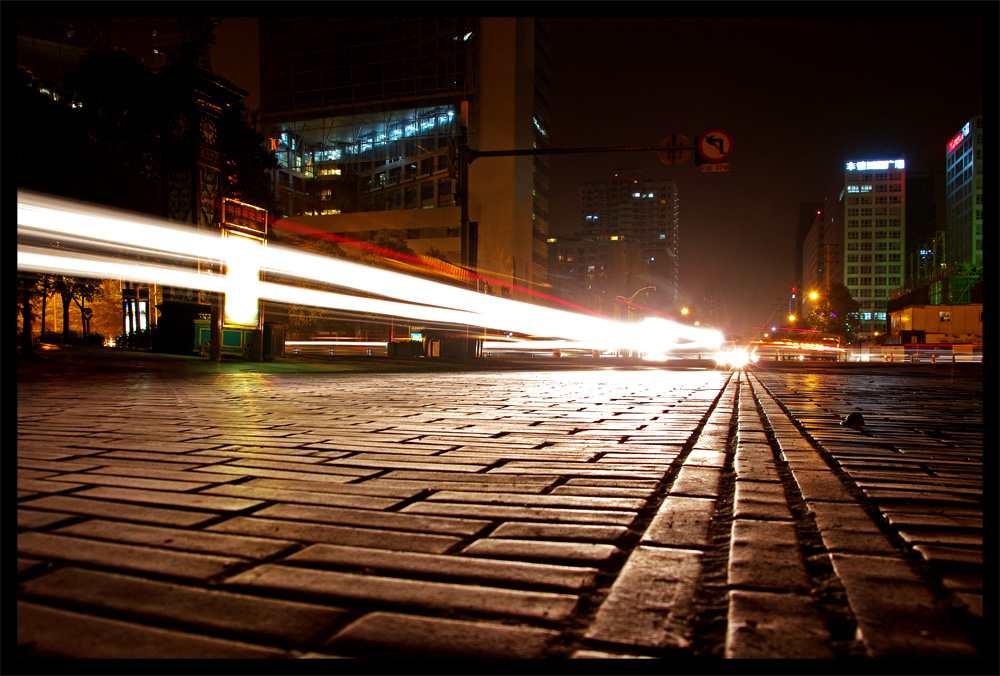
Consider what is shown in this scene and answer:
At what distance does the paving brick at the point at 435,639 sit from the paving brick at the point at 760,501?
1.29 meters

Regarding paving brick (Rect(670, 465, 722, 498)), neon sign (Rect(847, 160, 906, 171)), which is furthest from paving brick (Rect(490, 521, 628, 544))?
neon sign (Rect(847, 160, 906, 171))

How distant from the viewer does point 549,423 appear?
5.28 metres

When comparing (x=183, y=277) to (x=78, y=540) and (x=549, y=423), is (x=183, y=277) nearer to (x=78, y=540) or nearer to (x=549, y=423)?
(x=549, y=423)

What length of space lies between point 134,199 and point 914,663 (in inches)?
1123

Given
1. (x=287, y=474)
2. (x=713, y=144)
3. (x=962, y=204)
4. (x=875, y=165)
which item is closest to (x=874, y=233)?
(x=875, y=165)

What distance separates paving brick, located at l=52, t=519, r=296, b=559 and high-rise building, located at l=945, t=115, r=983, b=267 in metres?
120

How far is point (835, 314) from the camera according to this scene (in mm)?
109875

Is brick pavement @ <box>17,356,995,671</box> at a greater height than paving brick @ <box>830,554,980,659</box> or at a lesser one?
lesser

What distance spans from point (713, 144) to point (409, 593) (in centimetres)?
1407

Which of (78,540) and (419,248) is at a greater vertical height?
(419,248)

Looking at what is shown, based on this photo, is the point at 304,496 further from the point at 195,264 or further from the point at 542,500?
the point at 195,264

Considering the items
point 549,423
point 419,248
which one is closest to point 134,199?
point 549,423

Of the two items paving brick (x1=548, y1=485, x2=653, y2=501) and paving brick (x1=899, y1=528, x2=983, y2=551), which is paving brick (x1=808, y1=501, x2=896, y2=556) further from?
paving brick (x1=548, y1=485, x2=653, y2=501)

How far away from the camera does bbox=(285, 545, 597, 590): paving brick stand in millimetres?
1723
